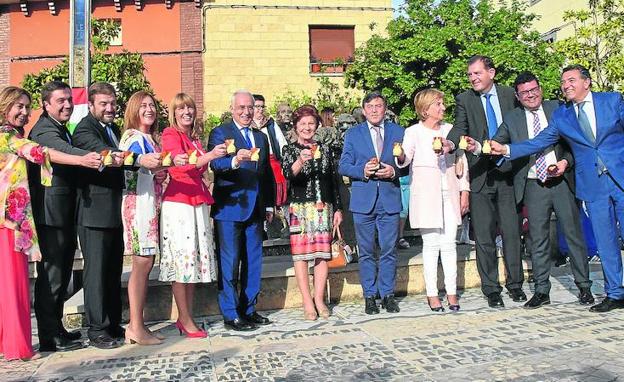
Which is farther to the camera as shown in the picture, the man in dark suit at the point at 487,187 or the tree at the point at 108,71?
the tree at the point at 108,71

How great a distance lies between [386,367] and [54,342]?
256cm

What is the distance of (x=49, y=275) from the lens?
4.61 meters

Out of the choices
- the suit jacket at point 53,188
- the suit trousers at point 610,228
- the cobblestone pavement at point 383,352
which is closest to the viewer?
the cobblestone pavement at point 383,352

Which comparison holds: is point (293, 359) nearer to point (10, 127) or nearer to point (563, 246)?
point (10, 127)

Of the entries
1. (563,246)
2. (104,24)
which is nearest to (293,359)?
(563,246)

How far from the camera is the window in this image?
67.5 feet

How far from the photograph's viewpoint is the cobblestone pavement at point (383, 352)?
3828mm

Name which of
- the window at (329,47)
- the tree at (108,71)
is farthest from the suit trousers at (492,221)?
the window at (329,47)

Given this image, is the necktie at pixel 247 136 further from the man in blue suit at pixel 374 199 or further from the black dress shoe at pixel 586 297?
the black dress shoe at pixel 586 297

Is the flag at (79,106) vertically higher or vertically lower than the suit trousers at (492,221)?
higher

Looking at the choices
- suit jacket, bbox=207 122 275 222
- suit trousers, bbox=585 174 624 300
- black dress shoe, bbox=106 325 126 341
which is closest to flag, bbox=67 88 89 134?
suit jacket, bbox=207 122 275 222

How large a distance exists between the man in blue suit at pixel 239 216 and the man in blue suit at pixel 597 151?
84.7 inches

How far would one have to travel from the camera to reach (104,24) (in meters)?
12.7

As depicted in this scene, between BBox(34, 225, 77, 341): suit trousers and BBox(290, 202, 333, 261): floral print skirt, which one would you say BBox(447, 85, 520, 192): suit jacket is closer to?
BBox(290, 202, 333, 261): floral print skirt
